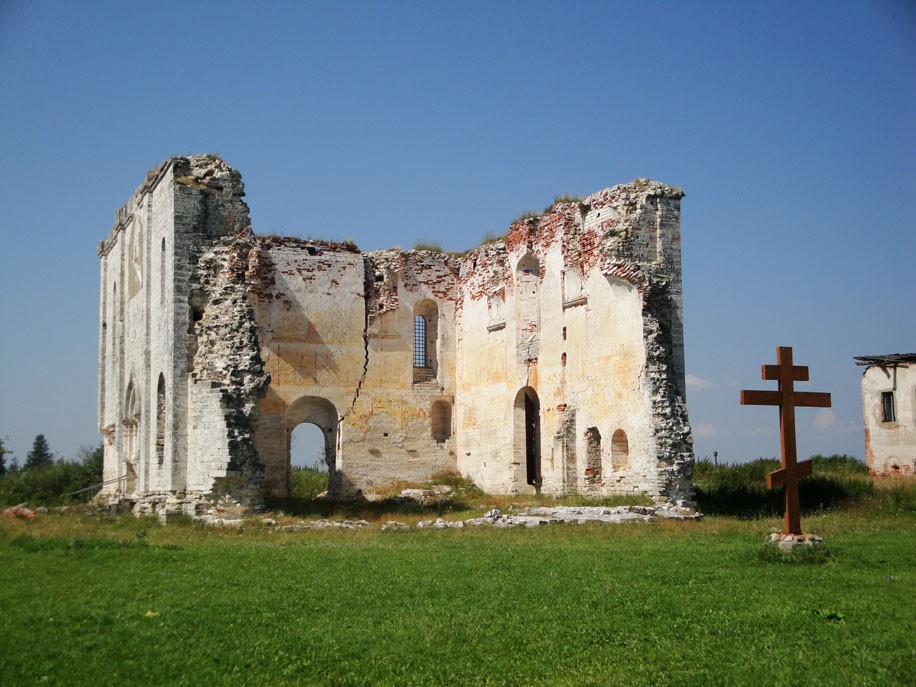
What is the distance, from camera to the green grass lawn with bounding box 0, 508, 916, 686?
27.3 feet

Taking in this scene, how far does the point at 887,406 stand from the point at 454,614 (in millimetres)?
24564

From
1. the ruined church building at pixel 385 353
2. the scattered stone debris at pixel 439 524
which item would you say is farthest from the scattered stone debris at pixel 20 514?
the scattered stone debris at pixel 439 524

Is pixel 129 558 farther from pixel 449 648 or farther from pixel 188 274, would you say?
pixel 188 274

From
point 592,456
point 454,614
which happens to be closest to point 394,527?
point 592,456

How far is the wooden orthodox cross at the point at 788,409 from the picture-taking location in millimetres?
13664

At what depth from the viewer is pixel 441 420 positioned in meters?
30.2

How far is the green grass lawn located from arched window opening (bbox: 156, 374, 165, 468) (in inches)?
378

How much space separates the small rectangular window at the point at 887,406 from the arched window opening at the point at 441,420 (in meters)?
13.0

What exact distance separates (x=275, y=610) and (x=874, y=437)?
25258 mm

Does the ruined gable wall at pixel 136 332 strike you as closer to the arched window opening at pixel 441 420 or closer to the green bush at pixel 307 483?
the green bush at pixel 307 483

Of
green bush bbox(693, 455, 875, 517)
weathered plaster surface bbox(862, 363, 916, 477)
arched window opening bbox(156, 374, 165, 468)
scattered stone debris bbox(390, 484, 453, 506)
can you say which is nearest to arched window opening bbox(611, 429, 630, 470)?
green bush bbox(693, 455, 875, 517)

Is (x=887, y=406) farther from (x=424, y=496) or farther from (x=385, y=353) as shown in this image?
(x=385, y=353)

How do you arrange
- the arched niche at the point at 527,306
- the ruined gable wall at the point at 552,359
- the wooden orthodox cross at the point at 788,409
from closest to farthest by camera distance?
the wooden orthodox cross at the point at 788,409
the ruined gable wall at the point at 552,359
the arched niche at the point at 527,306

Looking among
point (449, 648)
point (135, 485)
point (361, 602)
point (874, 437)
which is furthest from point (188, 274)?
point (874, 437)
